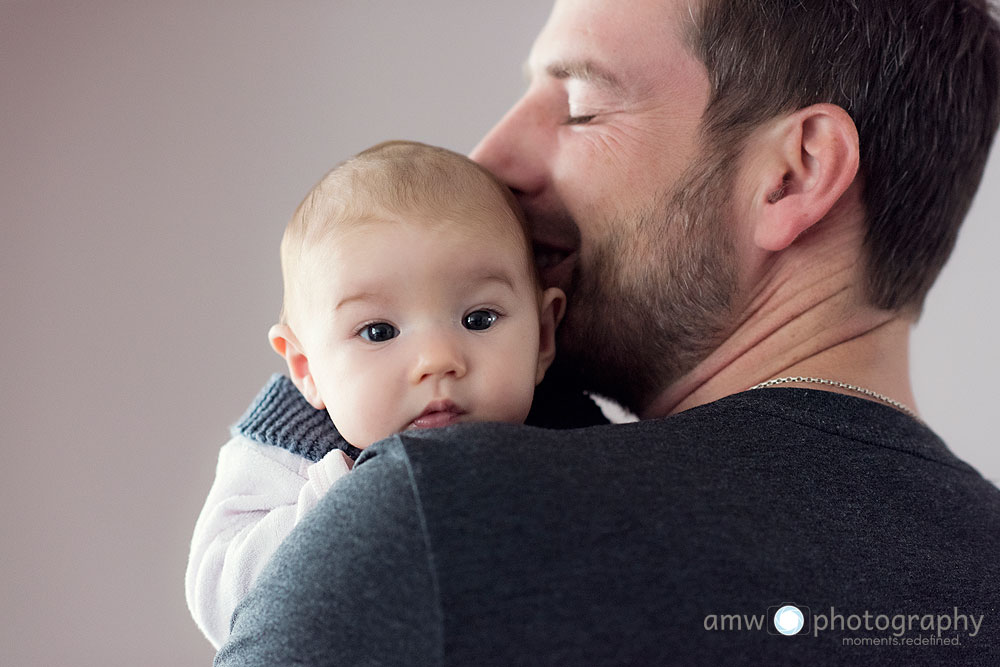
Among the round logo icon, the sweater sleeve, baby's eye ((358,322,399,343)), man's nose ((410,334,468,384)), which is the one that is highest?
baby's eye ((358,322,399,343))

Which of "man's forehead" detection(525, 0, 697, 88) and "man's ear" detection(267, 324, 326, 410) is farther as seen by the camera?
"man's forehead" detection(525, 0, 697, 88)

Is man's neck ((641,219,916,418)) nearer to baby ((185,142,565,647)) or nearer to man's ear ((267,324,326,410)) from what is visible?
baby ((185,142,565,647))

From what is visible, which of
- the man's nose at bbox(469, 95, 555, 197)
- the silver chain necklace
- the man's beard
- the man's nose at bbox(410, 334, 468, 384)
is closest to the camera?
the man's nose at bbox(410, 334, 468, 384)

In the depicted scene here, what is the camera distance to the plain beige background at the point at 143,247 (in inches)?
110

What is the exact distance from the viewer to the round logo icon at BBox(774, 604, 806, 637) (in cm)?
93

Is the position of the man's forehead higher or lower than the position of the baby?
higher

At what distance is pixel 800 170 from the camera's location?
140 cm

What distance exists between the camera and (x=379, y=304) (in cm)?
120

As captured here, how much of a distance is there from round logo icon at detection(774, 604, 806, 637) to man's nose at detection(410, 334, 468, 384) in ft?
1.52

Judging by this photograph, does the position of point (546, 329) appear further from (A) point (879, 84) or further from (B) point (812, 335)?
(A) point (879, 84)

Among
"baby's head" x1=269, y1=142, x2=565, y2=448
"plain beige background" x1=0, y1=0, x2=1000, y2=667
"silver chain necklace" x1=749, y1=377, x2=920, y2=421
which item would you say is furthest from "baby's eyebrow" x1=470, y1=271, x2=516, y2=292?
"plain beige background" x1=0, y1=0, x2=1000, y2=667

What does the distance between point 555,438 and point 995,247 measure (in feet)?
8.68

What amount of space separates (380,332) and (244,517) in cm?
32

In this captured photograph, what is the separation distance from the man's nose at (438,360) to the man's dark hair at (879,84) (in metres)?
0.55
